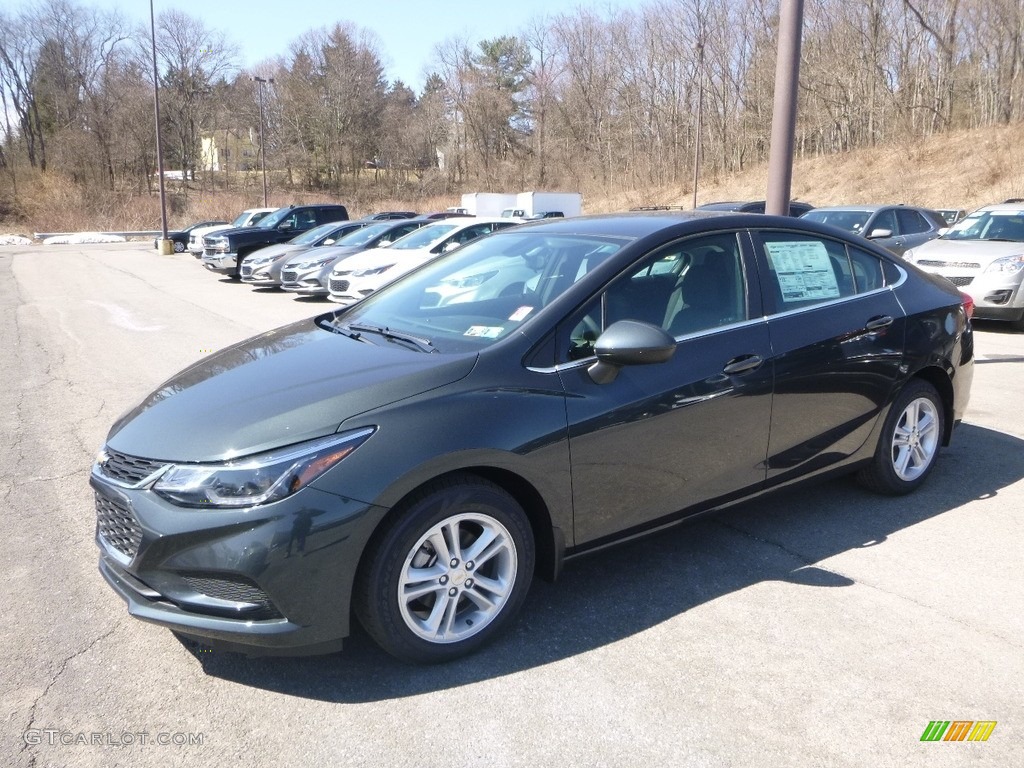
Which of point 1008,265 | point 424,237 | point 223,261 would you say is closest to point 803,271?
A: point 1008,265

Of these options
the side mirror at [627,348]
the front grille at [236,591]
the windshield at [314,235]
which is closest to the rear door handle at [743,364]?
the side mirror at [627,348]

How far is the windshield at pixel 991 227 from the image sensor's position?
1218 cm

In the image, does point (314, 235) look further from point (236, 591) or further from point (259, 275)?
point (236, 591)

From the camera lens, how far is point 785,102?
765cm

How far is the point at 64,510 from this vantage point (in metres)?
4.89

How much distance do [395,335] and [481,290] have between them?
1.74ft

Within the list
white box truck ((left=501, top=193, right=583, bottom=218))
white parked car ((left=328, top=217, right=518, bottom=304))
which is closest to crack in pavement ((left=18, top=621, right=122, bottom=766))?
white parked car ((left=328, top=217, right=518, bottom=304))

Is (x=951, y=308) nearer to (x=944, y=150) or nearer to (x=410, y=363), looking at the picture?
(x=410, y=363)

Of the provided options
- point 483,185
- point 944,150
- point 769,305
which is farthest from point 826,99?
point 769,305

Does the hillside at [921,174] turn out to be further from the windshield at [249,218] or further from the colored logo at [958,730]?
the colored logo at [958,730]

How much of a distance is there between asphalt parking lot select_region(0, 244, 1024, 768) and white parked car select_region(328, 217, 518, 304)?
31.4 feet

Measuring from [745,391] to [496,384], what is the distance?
132cm

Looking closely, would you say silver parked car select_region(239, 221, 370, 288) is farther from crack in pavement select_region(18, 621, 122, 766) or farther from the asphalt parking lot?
crack in pavement select_region(18, 621, 122, 766)
